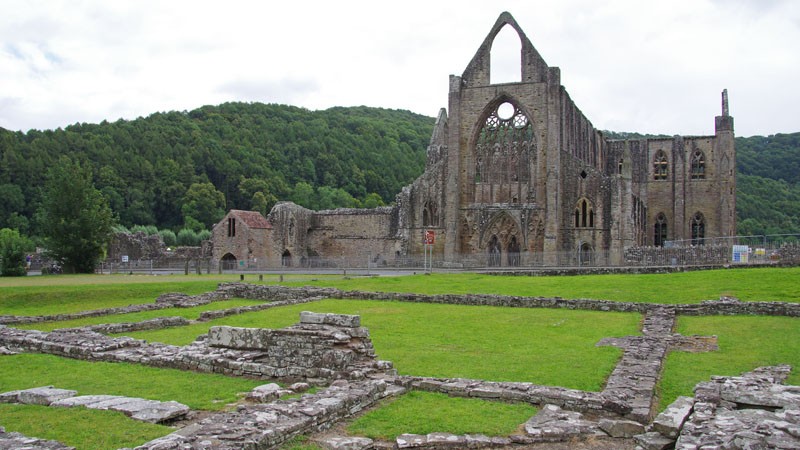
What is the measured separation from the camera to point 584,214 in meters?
48.7

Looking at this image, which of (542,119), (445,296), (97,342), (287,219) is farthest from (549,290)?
(287,219)

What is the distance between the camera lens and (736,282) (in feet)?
87.5

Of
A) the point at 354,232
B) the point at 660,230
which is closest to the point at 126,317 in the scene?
the point at 354,232

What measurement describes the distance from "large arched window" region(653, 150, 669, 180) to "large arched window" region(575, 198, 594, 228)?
67.6ft

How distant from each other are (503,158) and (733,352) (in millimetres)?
38379

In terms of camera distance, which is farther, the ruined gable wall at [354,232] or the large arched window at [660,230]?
→ the large arched window at [660,230]

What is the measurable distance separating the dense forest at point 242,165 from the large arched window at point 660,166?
855 inches

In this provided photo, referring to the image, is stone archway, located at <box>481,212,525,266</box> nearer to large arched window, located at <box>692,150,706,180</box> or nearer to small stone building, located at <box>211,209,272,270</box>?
small stone building, located at <box>211,209,272,270</box>

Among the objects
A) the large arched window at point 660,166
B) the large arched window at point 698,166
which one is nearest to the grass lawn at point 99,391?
the large arched window at point 660,166

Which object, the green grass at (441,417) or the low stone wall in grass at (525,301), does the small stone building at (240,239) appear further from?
the green grass at (441,417)

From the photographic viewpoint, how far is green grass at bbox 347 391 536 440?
8.99 m

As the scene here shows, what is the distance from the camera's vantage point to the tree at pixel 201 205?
95.9 meters

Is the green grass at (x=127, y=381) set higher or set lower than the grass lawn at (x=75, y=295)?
lower

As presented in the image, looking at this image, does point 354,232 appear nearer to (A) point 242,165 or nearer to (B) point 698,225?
(B) point 698,225
